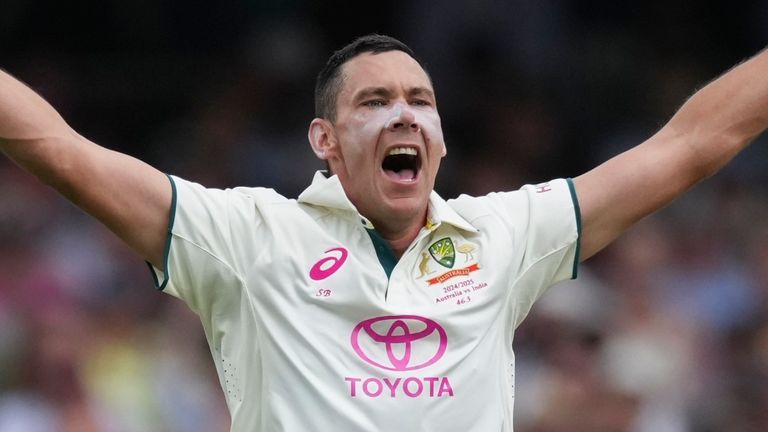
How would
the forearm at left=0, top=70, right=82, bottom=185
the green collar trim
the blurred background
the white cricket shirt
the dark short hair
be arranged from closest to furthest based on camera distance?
the forearm at left=0, top=70, right=82, bottom=185 < the white cricket shirt < the green collar trim < the dark short hair < the blurred background

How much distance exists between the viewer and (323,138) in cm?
442

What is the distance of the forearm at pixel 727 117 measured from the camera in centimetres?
A: 410

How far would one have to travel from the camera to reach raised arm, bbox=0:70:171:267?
361cm

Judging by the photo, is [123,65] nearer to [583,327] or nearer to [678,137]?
[583,327]

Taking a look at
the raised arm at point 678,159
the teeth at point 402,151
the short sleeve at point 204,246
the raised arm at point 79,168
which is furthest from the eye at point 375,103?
the raised arm at point 79,168

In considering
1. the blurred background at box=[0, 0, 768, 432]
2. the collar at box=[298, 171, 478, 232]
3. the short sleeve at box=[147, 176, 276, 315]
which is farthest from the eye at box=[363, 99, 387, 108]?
the blurred background at box=[0, 0, 768, 432]

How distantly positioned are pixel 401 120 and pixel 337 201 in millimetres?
344

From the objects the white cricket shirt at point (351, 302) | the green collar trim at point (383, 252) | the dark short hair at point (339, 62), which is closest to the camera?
the white cricket shirt at point (351, 302)

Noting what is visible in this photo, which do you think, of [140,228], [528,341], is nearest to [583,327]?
[528,341]

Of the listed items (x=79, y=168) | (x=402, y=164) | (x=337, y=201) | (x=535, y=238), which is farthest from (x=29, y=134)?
(x=535, y=238)

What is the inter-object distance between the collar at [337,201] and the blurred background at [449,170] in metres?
3.35

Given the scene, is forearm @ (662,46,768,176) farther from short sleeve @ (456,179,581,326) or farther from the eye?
the eye

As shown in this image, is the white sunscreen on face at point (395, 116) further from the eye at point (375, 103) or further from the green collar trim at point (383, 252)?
the green collar trim at point (383, 252)

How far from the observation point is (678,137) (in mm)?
4137
